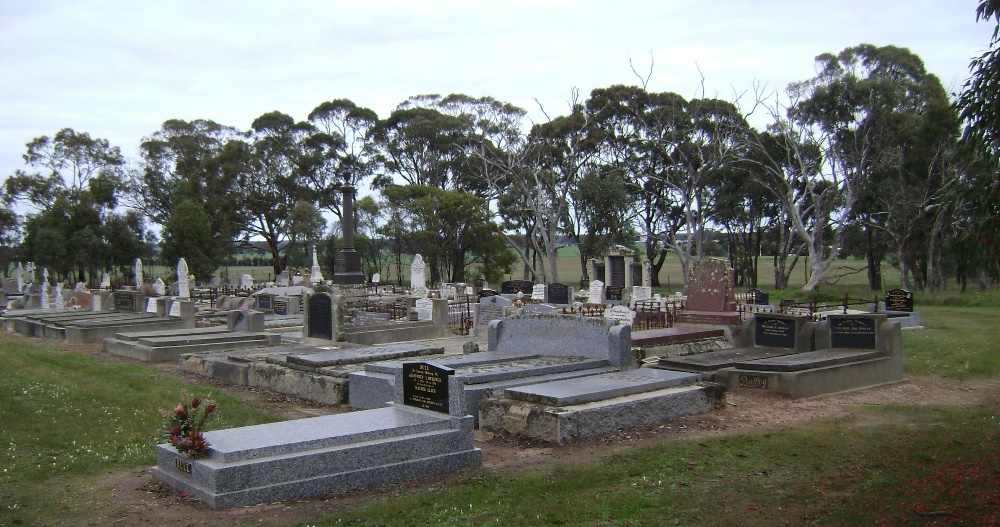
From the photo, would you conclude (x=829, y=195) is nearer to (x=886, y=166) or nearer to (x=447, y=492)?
(x=886, y=166)

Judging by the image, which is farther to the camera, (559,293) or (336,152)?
(336,152)

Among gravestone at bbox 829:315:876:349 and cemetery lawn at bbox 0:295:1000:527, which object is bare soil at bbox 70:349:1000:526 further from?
gravestone at bbox 829:315:876:349

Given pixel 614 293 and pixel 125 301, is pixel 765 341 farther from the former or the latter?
pixel 125 301

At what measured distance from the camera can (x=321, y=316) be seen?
55.2 ft

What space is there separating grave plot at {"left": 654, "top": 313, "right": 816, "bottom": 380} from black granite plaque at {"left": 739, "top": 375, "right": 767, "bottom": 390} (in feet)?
1.23

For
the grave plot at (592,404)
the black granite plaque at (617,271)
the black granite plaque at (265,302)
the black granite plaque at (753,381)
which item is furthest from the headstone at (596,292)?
the grave plot at (592,404)

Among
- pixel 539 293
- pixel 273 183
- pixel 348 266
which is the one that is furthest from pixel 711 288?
pixel 273 183

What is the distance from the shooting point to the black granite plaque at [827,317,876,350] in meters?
12.4

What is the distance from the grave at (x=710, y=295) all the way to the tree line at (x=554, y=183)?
20.3 metres

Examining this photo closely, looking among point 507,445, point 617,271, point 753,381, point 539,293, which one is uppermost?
point 617,271

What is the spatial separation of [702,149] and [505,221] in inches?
562

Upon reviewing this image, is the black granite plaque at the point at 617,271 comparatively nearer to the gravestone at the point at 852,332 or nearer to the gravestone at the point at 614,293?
the gravestone at the point at 614,293

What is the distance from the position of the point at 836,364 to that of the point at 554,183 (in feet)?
128

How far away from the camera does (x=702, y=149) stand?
47.1 m
